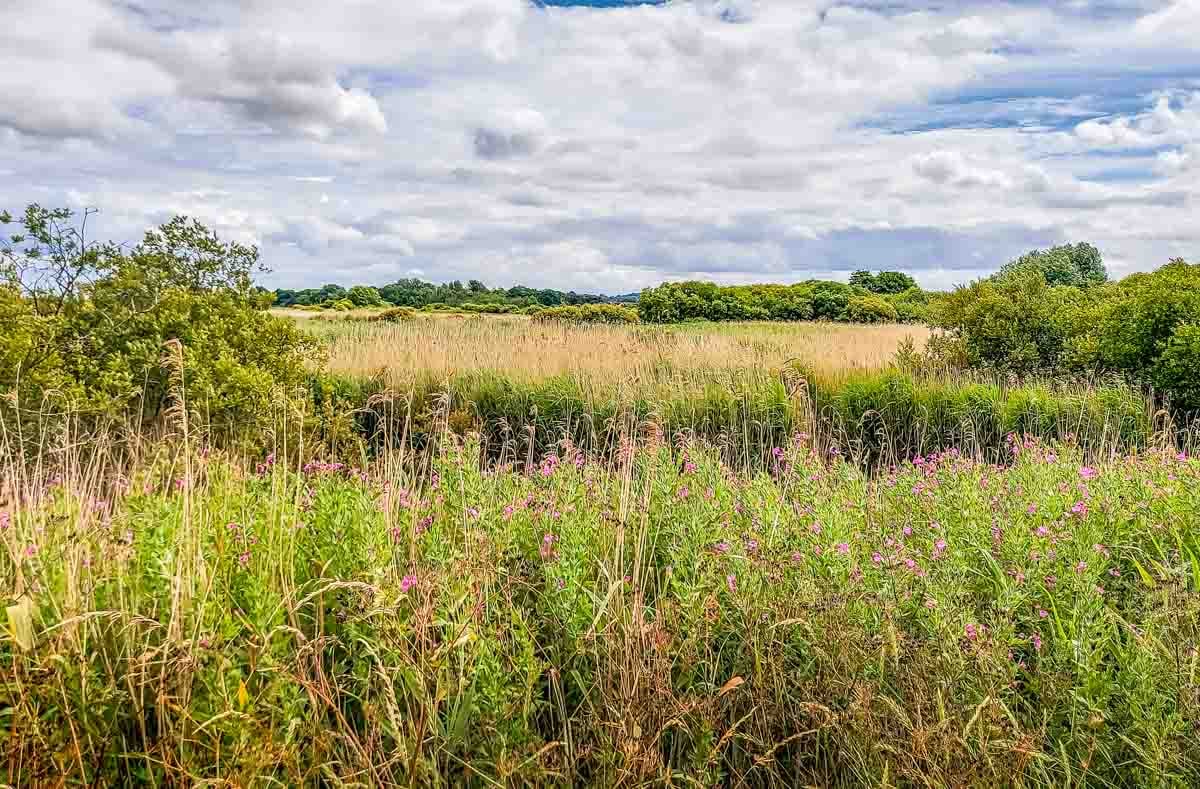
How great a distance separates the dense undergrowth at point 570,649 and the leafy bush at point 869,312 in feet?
103

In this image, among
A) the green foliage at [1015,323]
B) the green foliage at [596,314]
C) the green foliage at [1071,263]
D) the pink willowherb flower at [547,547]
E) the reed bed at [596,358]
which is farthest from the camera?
the green foliage at [1071,263]

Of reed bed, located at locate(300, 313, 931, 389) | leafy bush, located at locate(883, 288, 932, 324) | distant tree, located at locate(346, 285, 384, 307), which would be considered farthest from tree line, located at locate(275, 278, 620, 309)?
reed bed, located at locate(300, 313, 931, 389)

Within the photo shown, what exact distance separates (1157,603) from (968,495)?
3.32 ft

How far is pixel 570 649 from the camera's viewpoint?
121 inches

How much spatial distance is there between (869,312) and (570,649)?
3339 centimetres

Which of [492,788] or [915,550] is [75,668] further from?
[915,550]

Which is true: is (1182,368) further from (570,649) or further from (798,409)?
(570,649)

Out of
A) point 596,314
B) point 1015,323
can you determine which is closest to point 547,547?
point 1015,323

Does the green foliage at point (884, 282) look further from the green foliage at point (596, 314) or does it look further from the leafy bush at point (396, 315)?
the leafy bush at point (396, 315)

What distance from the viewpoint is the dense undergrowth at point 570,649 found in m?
2.37

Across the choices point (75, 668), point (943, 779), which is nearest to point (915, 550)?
point (943, 779)

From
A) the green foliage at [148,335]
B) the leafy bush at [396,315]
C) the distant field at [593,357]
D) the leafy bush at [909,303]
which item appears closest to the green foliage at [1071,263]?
the leafy bush at [909,303]

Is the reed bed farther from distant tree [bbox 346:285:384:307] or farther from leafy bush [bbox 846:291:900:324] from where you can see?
distant tree [bbox 346:285:384:307]

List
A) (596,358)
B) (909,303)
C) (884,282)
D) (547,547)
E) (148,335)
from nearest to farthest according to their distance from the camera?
1. (547,547)
2. (148,335)
3. (596,358)
4. (909,303)
5. (884,282)
